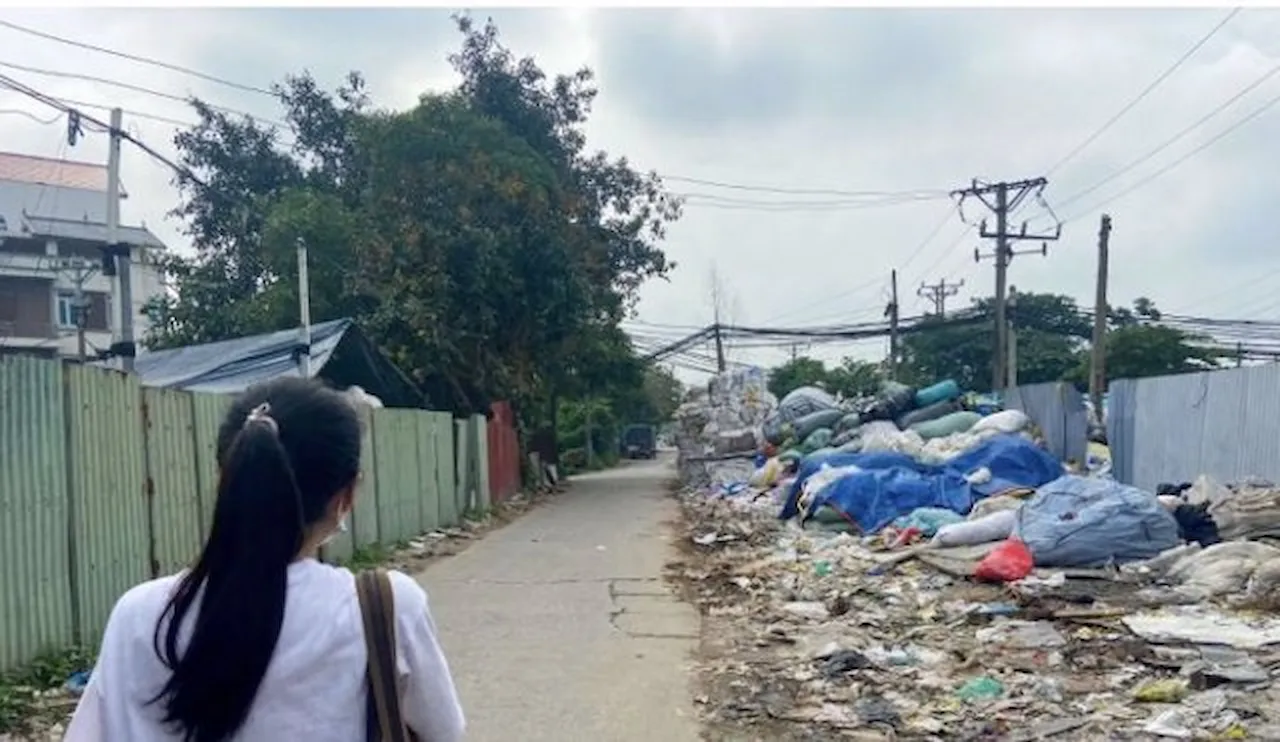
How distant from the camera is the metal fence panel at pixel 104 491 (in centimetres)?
654

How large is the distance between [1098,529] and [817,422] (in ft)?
43.5

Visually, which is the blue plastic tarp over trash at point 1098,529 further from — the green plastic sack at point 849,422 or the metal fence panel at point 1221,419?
the green plastic sack at point 849,422

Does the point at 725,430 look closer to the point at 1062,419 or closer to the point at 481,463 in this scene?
the point at 481,463

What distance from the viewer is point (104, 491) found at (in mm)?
6895

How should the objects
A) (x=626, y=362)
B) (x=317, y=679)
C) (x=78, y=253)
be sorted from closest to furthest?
(x=317, y=679) → (x=626, y=362) → (x=78, y=253)

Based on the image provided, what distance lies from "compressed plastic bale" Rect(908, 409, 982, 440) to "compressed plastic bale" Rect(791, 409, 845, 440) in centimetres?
335

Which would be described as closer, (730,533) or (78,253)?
(730,533)

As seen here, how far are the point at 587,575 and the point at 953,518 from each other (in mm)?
4247

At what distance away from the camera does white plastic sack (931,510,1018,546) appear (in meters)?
11.1

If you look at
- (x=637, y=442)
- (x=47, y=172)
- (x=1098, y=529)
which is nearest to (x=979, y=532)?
(x=1098, y=529)

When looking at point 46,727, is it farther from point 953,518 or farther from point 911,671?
point 953,518

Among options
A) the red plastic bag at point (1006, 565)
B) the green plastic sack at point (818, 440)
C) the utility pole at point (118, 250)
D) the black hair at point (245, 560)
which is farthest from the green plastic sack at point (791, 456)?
the black hair at point (245, 560)

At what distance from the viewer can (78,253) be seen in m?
39.7

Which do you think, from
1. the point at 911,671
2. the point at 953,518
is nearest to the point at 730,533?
the point at 953,518
